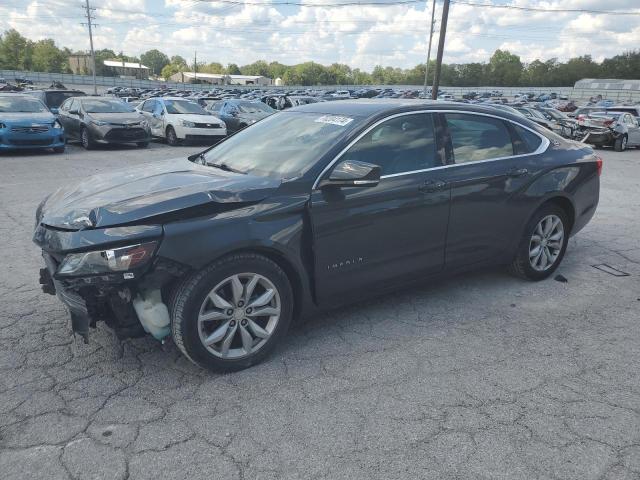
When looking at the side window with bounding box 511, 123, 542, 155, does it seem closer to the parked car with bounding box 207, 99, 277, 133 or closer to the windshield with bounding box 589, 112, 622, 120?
the parked car with bounding box 207, 99, 277, 133

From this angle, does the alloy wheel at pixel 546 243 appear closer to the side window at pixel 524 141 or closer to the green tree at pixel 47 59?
the side window at pixel 524 141

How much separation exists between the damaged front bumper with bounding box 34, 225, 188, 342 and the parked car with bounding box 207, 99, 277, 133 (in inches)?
651

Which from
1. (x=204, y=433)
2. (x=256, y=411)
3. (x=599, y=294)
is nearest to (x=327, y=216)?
(x=256, y=411)

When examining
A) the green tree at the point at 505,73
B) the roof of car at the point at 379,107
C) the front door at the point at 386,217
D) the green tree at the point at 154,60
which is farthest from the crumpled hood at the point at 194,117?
the green tree at the point at 154,60

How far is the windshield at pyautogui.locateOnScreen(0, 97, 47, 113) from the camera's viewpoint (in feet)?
45.4

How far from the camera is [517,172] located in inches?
176

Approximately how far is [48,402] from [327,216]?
196 cm

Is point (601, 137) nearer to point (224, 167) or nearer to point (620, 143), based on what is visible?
point (620, 143)

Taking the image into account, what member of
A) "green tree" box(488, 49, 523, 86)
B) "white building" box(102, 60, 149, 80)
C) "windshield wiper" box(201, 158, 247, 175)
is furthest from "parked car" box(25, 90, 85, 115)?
"white building" box(102, 60, 149, 80)

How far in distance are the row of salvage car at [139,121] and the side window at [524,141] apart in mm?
7458

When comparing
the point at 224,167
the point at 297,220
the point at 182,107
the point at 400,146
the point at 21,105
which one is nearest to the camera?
the point at 297,220

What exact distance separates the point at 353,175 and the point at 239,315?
3.74 feet

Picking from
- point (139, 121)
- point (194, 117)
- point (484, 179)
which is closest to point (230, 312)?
point (484, 179)

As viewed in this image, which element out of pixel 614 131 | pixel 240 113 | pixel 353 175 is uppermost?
pixel 353 175
